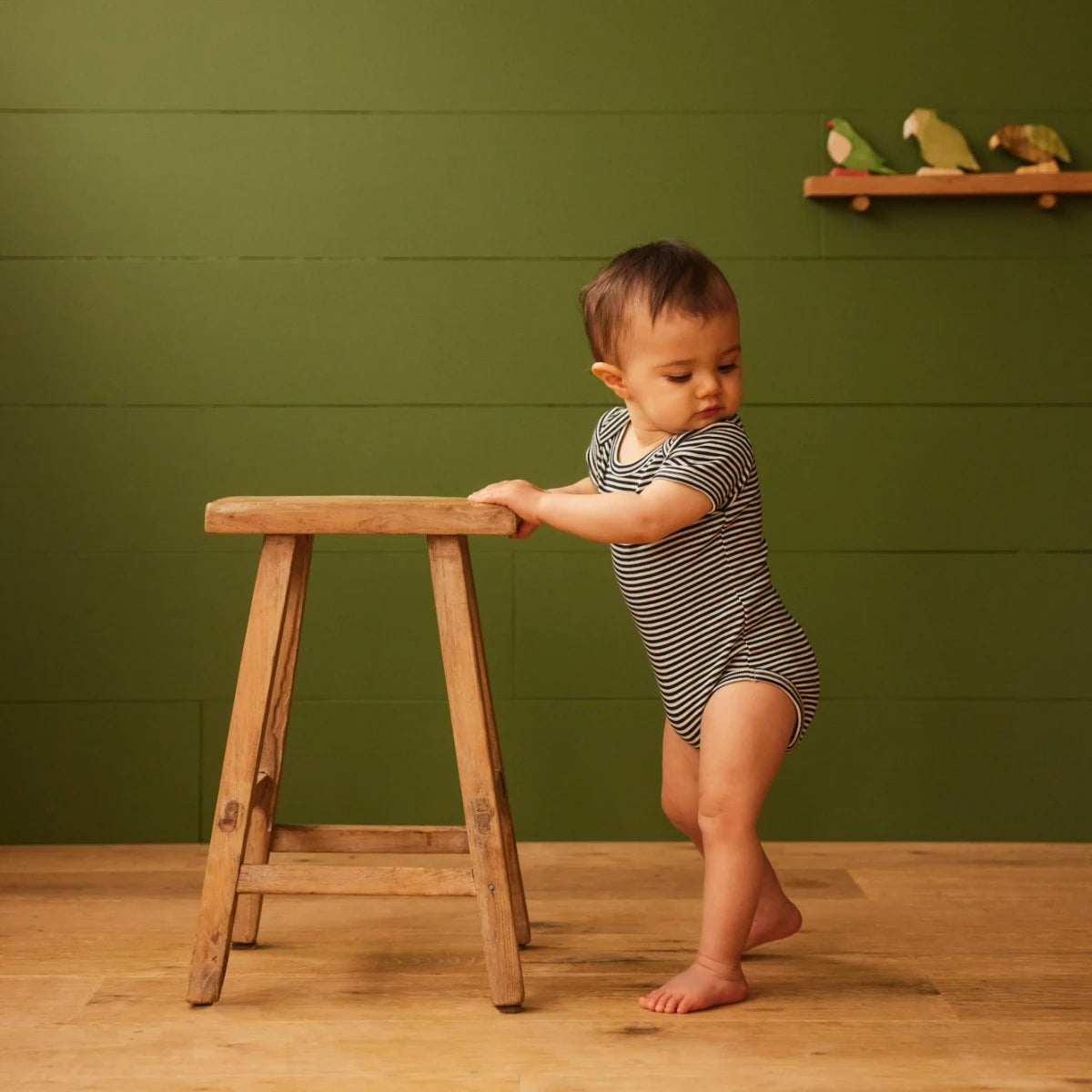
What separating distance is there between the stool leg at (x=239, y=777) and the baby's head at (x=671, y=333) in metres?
0.41

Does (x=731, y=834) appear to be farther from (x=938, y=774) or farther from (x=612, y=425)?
(x=938, y=774)

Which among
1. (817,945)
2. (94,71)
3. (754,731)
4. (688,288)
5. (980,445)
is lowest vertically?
(817,945)

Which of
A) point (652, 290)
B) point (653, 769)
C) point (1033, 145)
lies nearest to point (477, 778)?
point (652, 290)

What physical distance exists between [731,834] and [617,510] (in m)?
0.35

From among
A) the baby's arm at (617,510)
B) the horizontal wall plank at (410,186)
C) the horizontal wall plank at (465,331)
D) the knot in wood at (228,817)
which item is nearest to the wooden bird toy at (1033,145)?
the horizontal wall plank at (465,331)

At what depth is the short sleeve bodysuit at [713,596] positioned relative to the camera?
131 cm

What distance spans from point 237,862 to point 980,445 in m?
1.21

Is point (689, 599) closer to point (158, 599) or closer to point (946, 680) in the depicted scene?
point (946, 680)

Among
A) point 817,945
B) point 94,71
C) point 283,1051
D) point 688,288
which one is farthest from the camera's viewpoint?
point 94,71

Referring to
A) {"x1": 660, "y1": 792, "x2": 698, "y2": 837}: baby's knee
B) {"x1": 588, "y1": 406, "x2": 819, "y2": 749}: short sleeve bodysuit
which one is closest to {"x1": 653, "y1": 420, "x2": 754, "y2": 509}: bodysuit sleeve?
{"x1": 588, "y1": 406, "x2": 819, "y2": 749}: short sleeve bodysuit

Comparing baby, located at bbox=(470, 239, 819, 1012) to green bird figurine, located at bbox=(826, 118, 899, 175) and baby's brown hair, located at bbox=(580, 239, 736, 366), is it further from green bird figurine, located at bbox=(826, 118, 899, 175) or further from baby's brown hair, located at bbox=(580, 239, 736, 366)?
green bird figurine, located at bbox=(826, 118, 899, 175)

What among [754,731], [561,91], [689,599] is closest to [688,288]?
[689,599]

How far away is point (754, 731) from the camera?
50.4 inches

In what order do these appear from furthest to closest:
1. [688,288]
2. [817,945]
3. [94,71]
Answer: [94,71] < [817,945] < [688,288]
